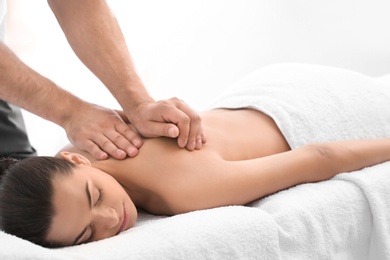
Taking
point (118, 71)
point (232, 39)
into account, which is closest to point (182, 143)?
point (118, 71)

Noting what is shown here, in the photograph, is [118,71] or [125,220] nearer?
[125,220]

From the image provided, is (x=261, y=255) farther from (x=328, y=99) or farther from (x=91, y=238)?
(x=328, y=99)

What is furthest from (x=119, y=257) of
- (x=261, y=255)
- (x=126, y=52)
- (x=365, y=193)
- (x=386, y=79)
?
(x=386, y=79)

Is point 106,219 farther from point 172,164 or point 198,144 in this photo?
point 198,144

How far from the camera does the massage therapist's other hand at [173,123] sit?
5.31 ft

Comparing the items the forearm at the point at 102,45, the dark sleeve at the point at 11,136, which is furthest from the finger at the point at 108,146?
the dark sleeve at the point at 11,136

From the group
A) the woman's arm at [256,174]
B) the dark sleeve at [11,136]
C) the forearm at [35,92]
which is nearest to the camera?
the woman's arm at [256,174]

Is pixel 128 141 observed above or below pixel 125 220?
above

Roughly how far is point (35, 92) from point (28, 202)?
48 centimetres

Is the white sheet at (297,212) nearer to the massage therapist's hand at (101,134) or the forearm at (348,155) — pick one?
the forearm at (348,155)

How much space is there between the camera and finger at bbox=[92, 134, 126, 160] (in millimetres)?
1658

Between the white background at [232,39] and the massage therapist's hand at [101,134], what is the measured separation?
1072 millimetres

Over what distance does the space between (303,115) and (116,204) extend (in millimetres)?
701

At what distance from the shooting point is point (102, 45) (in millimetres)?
1947
